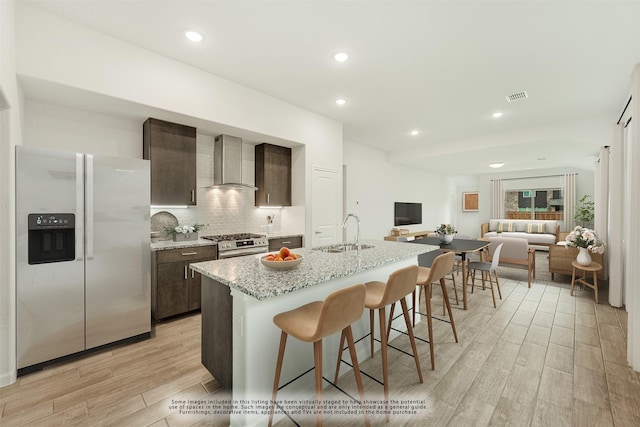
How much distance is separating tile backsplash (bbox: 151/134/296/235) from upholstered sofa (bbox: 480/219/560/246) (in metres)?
6.92

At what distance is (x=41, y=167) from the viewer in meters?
2.17

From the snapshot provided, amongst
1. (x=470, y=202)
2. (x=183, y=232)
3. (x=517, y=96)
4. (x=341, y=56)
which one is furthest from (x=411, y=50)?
(x=470, y=202)

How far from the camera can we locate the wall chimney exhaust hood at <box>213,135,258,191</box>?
147 inches

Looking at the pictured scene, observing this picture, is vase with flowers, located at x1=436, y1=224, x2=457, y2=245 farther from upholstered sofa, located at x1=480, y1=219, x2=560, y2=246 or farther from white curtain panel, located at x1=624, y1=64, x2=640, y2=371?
upholstered sofa, located at x1=480, y1=219, x2=560, y2=246

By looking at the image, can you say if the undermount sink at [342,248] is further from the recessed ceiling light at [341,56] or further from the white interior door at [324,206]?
the recessed ceiling light at [341,56]

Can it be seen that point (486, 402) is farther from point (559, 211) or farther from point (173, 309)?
point (559, 211)

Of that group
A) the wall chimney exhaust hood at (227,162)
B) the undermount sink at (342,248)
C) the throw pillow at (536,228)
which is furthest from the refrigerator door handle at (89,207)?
the throw pillow at (536,228)

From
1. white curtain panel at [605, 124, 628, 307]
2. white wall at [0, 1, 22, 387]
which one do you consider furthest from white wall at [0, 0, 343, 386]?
white curtain panel at [605, 124, 628, 307]

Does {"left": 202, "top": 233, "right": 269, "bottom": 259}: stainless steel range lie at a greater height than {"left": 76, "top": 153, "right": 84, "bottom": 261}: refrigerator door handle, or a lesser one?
lesser

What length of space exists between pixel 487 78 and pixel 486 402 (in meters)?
3.32

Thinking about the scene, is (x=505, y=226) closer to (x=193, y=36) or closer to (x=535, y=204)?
(x=535, y=204)

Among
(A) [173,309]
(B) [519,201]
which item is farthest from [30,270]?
(B) [519,201]

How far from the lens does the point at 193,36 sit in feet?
8.16

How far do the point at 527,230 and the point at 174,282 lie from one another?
32.4 ft
